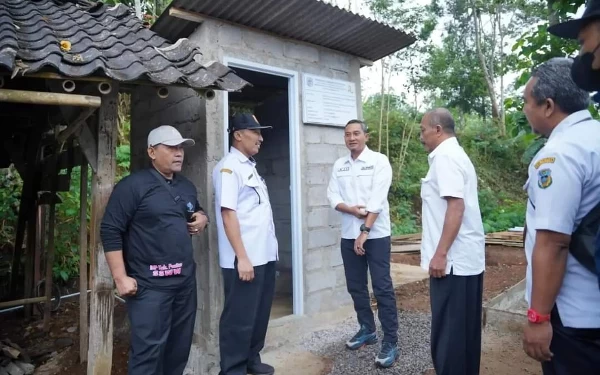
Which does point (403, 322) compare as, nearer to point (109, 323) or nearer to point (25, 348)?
point (109, 323)

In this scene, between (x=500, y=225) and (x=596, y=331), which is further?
(x=500, y=225)

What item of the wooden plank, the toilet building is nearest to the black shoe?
the toilet building

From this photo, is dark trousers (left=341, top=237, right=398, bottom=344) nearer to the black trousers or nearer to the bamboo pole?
the black trousers

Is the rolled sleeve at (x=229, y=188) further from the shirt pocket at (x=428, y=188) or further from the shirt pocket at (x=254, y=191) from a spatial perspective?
the shirt pocket at (x=428, y=188)

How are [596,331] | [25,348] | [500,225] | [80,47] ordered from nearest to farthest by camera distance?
[596,331] < [80,47] < [25,348] < [500,225]

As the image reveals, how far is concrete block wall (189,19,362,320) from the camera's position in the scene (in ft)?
14.1

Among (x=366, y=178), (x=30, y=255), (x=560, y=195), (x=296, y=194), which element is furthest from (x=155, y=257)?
(x=30, y=255)

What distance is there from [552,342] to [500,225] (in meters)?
11.1

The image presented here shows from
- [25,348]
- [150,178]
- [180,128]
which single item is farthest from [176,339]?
[25,348]

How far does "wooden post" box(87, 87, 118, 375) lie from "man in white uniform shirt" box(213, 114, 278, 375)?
80 cm

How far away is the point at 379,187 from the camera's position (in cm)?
393

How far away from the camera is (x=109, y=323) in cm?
313

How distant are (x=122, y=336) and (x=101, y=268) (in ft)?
7.20

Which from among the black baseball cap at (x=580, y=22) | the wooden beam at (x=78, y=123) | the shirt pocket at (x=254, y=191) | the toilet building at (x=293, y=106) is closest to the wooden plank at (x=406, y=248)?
the toilet building at (x=293, y=106)
